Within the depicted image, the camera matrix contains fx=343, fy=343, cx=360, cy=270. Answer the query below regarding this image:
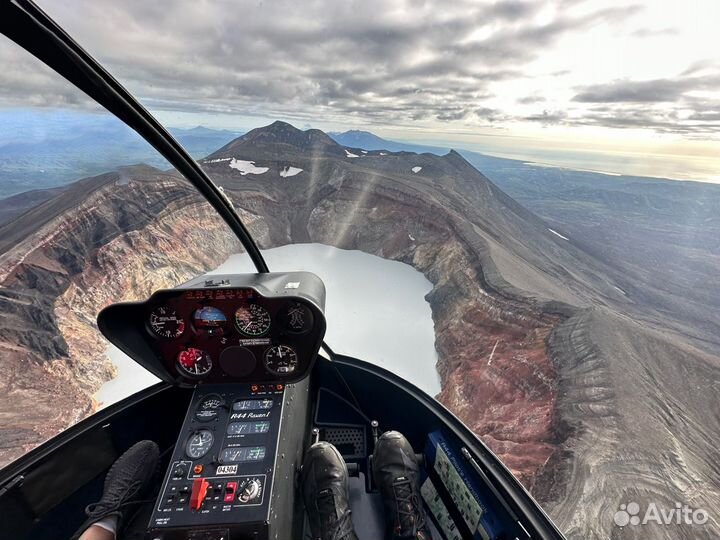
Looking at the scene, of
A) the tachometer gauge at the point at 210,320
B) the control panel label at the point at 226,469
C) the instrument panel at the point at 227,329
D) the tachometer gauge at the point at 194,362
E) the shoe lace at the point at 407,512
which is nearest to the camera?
the control panel label at the point at 226,469

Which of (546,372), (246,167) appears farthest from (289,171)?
(546,372)

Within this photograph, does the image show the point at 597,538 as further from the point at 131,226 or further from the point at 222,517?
the point at 131,226

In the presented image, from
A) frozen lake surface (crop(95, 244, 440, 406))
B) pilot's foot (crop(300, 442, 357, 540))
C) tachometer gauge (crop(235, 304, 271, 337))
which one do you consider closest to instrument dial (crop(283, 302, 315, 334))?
tachometer gauge (crop(235, 304, 271, 337))

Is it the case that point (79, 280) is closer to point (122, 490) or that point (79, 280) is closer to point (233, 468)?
point (122, 490)

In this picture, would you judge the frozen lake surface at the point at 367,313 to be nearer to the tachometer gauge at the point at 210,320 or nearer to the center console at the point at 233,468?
the center console at the point at 233,468

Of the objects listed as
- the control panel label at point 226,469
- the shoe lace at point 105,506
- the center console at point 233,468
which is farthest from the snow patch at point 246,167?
the control panel label at point 226,469

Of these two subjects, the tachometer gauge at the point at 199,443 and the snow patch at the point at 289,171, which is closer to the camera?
the tachometer gauge at the point at 199,443

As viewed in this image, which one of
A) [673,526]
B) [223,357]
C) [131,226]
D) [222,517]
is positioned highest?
[223,357]

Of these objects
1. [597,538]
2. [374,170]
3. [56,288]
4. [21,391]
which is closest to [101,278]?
[56,288]
